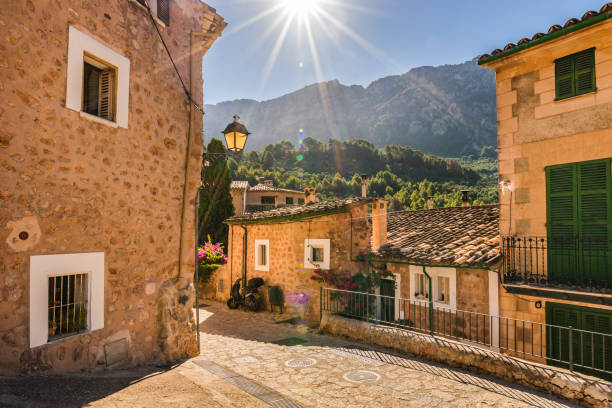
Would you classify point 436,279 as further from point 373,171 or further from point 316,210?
point 373,171

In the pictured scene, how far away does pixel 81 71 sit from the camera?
5031 mm

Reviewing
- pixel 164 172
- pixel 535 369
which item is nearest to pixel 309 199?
pixel 164 172

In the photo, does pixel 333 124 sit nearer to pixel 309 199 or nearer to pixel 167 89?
pixel 309 199

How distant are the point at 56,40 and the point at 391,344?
793cm

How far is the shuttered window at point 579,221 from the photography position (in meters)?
7.18

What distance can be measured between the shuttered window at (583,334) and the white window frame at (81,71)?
859cm

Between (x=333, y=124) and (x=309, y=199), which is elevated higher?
(x=333, y=124)

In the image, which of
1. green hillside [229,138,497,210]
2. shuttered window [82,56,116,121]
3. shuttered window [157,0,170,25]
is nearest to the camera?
shuttered window [82,56,116,121]

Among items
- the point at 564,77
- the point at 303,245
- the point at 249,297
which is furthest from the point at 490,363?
the point at 249,297

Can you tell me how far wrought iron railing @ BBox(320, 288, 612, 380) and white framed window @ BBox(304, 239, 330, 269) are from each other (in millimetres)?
1058

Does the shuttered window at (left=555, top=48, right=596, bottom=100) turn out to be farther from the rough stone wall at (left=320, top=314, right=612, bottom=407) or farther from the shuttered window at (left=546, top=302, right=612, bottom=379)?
the rough stone wall at (left=320, top=314, right=612, bottom=407)

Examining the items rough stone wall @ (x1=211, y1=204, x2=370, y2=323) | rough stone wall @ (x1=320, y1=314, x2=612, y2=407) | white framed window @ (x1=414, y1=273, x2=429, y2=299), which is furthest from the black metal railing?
rough stone wall @ (x1=211, y1=204, x2=370, y2=323)

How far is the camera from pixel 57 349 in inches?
182

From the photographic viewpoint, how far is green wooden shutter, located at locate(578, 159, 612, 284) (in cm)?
714
